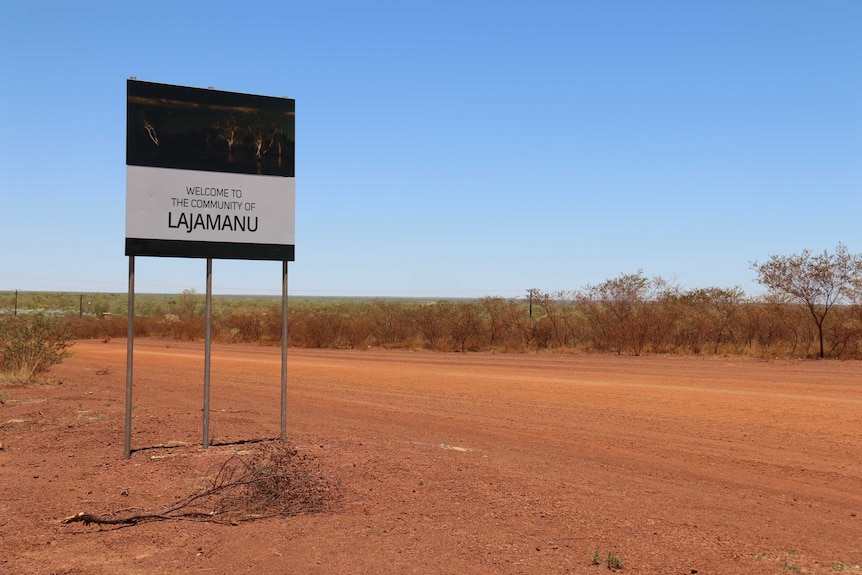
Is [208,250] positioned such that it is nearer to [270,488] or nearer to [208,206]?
[208,206]

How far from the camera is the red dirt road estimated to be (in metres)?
6.55

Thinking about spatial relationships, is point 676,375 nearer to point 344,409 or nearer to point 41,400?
point 344,409

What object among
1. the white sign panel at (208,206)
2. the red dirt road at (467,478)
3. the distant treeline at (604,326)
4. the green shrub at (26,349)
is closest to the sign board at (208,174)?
the white sign panel at (208,206)

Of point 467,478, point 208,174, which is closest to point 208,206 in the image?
point 208,174

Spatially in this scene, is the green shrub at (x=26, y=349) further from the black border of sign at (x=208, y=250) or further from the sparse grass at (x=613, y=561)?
the sparse grass at (x=613, y=561)

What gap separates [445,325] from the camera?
40875 mm

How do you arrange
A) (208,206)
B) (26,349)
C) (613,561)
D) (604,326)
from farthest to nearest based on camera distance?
(604,326), (26,349), (208,206), (613,561)

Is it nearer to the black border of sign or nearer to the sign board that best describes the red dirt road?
the black border of sign

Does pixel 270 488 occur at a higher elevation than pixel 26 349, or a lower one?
lower

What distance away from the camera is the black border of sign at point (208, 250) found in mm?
10016

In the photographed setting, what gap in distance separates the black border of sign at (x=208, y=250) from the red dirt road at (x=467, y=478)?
2.51 m

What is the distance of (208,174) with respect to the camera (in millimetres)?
10406

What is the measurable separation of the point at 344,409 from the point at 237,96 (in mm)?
7690

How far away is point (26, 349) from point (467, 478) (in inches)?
561
